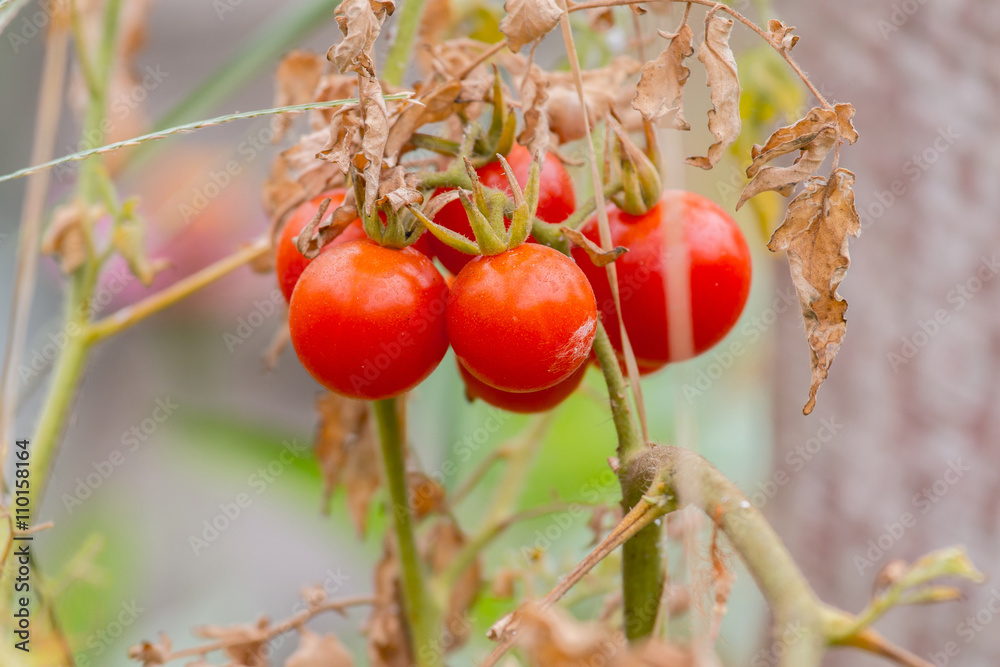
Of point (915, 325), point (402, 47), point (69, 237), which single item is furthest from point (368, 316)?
point (915, 325)

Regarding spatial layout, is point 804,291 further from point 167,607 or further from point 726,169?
point 167,607

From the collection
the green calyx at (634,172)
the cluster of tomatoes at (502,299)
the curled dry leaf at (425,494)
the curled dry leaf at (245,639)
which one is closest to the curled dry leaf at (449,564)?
the curled dry leaf at (425,494)

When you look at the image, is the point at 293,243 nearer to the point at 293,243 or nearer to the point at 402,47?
the point at 293,243

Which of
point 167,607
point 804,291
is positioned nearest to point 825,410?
point 804,291

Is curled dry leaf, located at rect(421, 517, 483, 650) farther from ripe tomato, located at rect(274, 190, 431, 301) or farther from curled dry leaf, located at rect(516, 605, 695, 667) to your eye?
curled dry leaf, located at rect(516, 605, 695, 667)

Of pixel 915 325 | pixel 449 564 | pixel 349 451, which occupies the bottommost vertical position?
pixel 915 325

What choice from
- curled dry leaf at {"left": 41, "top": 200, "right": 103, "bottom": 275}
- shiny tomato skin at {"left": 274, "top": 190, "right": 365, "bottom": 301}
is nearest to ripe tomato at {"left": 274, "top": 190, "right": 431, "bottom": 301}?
shiny tomato skin at {"left": 274, "top": 190, "right": 365, "bottom": 301}
